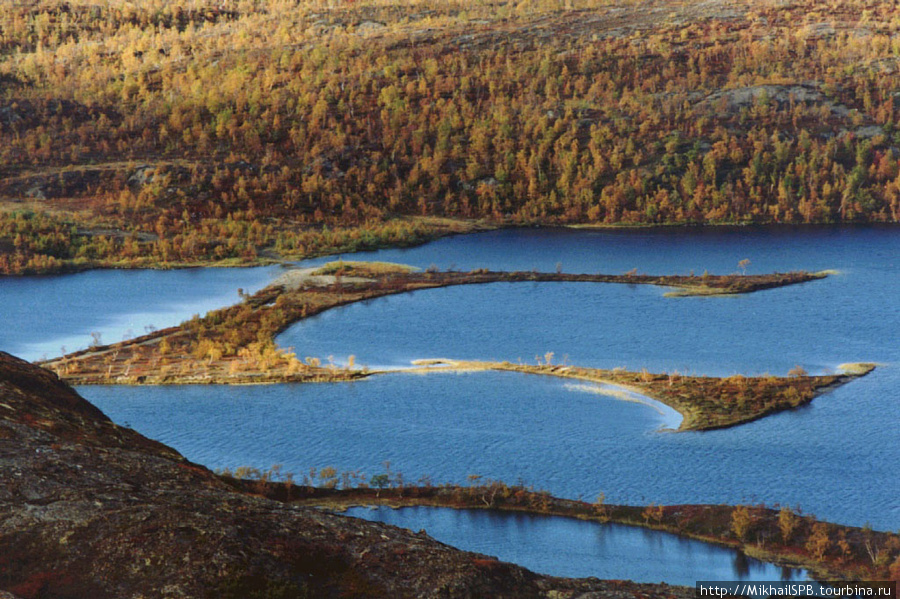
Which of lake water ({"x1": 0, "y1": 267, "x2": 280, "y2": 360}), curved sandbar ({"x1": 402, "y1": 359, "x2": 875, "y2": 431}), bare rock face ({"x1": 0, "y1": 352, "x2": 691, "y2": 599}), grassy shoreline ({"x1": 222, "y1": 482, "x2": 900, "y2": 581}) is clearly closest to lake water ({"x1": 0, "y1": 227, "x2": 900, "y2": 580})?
lake water ({"x1": 0, "y1": 267, "x2": 280, "y2": 360})

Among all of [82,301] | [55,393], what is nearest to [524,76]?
[82,301]

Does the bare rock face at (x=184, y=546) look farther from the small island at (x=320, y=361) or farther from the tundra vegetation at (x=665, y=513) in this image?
the small island at (x=320, y=361)

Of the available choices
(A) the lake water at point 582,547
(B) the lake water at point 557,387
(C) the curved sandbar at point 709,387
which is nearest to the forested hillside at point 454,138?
(B) the lake water at point 557,387

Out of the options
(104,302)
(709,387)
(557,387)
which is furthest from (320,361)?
(104,302)

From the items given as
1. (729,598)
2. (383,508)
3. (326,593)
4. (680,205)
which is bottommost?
(680,205)

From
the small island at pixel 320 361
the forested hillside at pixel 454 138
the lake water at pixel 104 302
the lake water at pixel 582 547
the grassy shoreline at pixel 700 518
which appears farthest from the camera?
the forested hillside at pixel 454 138

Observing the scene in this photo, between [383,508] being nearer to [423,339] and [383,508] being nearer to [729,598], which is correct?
[729,598]
